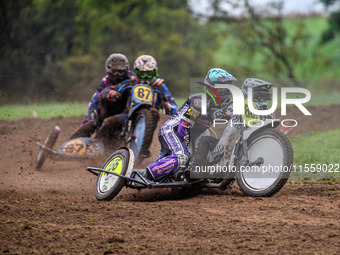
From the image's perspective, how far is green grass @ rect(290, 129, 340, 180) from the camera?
9872 millimetres

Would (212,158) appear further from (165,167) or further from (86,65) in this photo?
(86,65)

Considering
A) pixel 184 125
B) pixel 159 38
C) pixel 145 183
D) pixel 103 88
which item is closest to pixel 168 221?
pixel 145 183

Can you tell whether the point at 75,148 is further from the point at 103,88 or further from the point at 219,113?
the point at 219,113

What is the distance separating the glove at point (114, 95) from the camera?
35.4 ft

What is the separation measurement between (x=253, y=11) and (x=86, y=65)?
851cm

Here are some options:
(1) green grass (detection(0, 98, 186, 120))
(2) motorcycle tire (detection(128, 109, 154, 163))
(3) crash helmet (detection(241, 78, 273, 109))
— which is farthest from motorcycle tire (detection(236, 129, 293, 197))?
(1) green grass (detection(0, 98, 186, 120))

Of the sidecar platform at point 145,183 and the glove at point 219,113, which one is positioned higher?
the glove at point 219,113

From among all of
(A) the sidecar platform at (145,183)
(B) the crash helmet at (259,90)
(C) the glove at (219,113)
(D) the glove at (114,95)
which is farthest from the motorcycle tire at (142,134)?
(B) the crash helmet at (259,90)

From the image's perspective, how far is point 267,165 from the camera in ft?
24.3

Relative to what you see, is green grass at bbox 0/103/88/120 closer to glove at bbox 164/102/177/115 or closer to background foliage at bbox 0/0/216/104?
glove at bbox 164/102/177/115

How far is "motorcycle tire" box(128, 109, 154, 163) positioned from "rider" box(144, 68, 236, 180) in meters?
1.91

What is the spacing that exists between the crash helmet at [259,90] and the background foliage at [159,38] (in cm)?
1637

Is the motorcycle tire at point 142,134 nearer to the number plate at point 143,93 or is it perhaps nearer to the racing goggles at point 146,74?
the number plate at point 143,93

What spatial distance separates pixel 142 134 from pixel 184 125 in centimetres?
216
